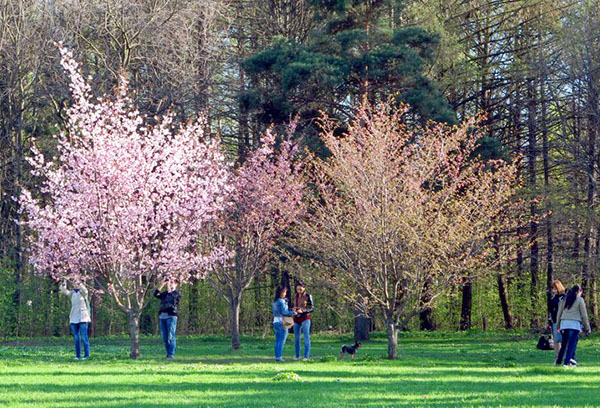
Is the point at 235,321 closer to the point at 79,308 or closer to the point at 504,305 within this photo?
the point at 79,308

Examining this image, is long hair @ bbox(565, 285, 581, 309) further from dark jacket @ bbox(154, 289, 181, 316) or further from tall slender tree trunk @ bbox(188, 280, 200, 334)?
tall slender tree trunk @ bbox(188, 280, 200, 334)

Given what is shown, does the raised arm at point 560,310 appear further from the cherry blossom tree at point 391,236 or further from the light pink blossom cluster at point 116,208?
the light pink blossom cluster at point 116,208

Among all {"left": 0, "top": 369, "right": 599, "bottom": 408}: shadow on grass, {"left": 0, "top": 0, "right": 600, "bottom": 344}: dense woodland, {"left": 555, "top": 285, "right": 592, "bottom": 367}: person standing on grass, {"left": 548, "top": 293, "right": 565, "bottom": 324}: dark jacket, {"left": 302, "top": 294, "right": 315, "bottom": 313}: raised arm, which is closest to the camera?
{"left": 0, "top": 369, "right": 599, "bottom": 408}: shadow on grass

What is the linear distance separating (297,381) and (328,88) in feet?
59.5

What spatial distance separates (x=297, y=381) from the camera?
1430 centimetres

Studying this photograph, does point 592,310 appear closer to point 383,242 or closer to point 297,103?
point 297,103

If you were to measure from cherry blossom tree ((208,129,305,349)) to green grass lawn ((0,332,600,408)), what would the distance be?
135 inches

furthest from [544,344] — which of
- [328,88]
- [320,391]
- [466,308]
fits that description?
[466,308]

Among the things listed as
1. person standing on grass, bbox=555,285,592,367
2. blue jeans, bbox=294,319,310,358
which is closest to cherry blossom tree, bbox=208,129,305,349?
blue jeans, bbox=294,319,310,358

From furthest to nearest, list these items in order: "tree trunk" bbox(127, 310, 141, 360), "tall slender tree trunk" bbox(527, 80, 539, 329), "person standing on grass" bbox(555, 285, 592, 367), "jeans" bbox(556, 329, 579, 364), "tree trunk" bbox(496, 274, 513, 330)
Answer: "tree trunk" bbox(496, 274, 513, 330), "tall slender tree trunk" bbox(527, 80, 539, 329), "tree trunk" bbox(127, 310, 141, 360), "jeans" bbox(556, 329, 579, 364), "person standing on grass" bbox(555, 285, 592, 367)

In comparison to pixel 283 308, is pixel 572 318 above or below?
below

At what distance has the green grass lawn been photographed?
38.0 feet

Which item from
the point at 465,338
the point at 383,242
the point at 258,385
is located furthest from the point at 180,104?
the point at 258,385

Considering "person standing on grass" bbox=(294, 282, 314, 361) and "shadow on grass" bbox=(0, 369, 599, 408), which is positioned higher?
"person standing on grass" bbox=(294, 282, 314, 361)
